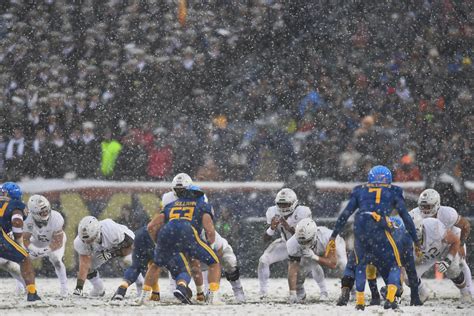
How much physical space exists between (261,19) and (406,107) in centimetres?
307

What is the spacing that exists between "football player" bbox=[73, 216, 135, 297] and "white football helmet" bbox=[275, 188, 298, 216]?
6.52ft

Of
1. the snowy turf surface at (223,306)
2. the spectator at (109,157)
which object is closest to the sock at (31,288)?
the snowy turf surface at (223,306)

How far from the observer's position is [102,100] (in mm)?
20234

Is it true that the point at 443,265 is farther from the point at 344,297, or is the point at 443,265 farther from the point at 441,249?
the point at 344,297

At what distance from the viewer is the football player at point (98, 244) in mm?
15258

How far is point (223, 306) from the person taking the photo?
13961 mm

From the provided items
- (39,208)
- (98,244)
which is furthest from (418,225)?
(39,208)

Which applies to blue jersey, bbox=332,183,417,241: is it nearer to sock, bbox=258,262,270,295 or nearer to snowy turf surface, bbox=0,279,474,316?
snowy turf surface, bbox=0,279,474,316

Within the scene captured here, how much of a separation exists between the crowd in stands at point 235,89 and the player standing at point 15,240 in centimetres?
502

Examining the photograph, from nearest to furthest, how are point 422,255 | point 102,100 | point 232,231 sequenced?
1. point 422,255
2. point 232,231
3. point 102,100

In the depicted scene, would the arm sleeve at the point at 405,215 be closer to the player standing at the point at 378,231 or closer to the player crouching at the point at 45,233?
the player standing at the point at 378,231

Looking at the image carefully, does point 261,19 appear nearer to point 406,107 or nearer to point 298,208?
point 406,107

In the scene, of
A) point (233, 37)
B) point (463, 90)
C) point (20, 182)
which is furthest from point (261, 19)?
point (20, 182)

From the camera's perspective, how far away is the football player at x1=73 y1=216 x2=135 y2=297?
50.1ft
